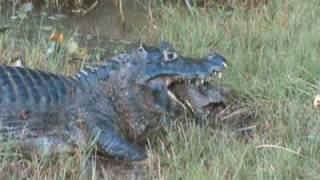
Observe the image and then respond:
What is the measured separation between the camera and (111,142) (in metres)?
4.11

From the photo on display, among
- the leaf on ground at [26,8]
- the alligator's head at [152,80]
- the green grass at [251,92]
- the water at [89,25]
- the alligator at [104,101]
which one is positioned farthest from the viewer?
the leaf on ground at [26,8]

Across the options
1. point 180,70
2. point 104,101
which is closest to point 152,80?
point 180,70

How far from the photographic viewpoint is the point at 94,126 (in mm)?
4164

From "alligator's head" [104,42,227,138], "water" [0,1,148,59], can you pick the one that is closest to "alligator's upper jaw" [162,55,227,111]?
"alligator's head" [104,42,227,138]

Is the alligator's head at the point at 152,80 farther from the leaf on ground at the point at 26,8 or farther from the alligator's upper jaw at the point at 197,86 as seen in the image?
the leaf on ground at the point at 26,8

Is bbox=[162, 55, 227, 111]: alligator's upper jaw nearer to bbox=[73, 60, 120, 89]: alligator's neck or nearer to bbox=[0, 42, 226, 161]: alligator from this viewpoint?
bbox=[0, 42, 226, 161]: alligator

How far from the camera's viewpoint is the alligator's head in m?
4.38

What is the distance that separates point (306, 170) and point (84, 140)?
44.9 inches

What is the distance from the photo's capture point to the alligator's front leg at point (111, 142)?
4.10 metres

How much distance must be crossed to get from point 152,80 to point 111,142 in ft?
1.56

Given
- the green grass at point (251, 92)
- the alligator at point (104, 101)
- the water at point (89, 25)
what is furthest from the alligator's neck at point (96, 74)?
the water at point (89, 25)

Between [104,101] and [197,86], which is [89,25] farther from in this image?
[104,101]

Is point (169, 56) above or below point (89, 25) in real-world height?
above

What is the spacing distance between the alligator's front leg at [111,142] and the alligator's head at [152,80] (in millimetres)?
216
